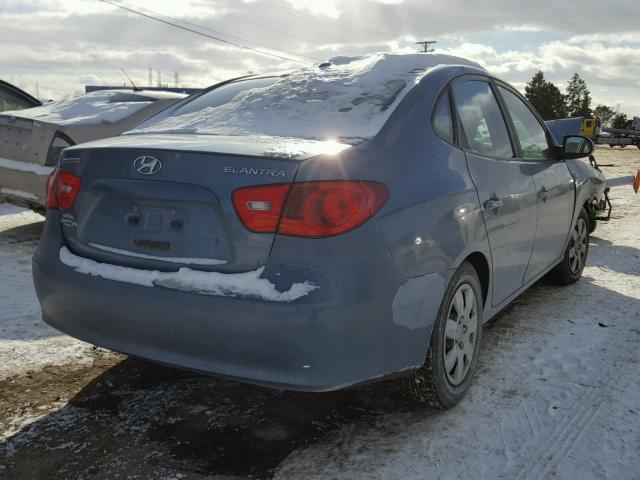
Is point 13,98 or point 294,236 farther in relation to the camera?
point 13,98

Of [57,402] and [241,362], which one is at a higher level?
[241,362]

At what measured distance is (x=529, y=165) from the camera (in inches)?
153

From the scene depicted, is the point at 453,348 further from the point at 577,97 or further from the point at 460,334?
the point at 577,97

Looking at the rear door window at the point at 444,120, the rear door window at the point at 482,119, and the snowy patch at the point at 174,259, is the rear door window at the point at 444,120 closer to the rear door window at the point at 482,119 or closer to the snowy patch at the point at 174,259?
the rear door window at the point at 482,119

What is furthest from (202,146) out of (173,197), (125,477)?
(125,477)

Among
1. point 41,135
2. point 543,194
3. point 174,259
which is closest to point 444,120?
point 543,194

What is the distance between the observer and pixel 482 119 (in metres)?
3.53

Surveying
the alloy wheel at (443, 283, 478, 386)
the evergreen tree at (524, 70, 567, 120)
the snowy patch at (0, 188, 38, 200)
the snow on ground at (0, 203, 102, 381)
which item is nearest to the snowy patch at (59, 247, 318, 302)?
the alloy wheel at (443, 283, 478, 386)

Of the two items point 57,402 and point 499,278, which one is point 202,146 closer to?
point 57,402

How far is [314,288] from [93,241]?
1012 mm

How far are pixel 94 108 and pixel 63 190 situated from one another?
14.7 ft

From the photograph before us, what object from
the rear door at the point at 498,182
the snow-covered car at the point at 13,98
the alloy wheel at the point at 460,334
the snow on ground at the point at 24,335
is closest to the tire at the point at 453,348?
the alloy wheel at the point at 460,334

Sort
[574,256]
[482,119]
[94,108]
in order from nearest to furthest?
[482,119], [574,256], [94,108]

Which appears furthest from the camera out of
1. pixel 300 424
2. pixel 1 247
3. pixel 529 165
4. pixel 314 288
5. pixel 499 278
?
pixel 1 247
